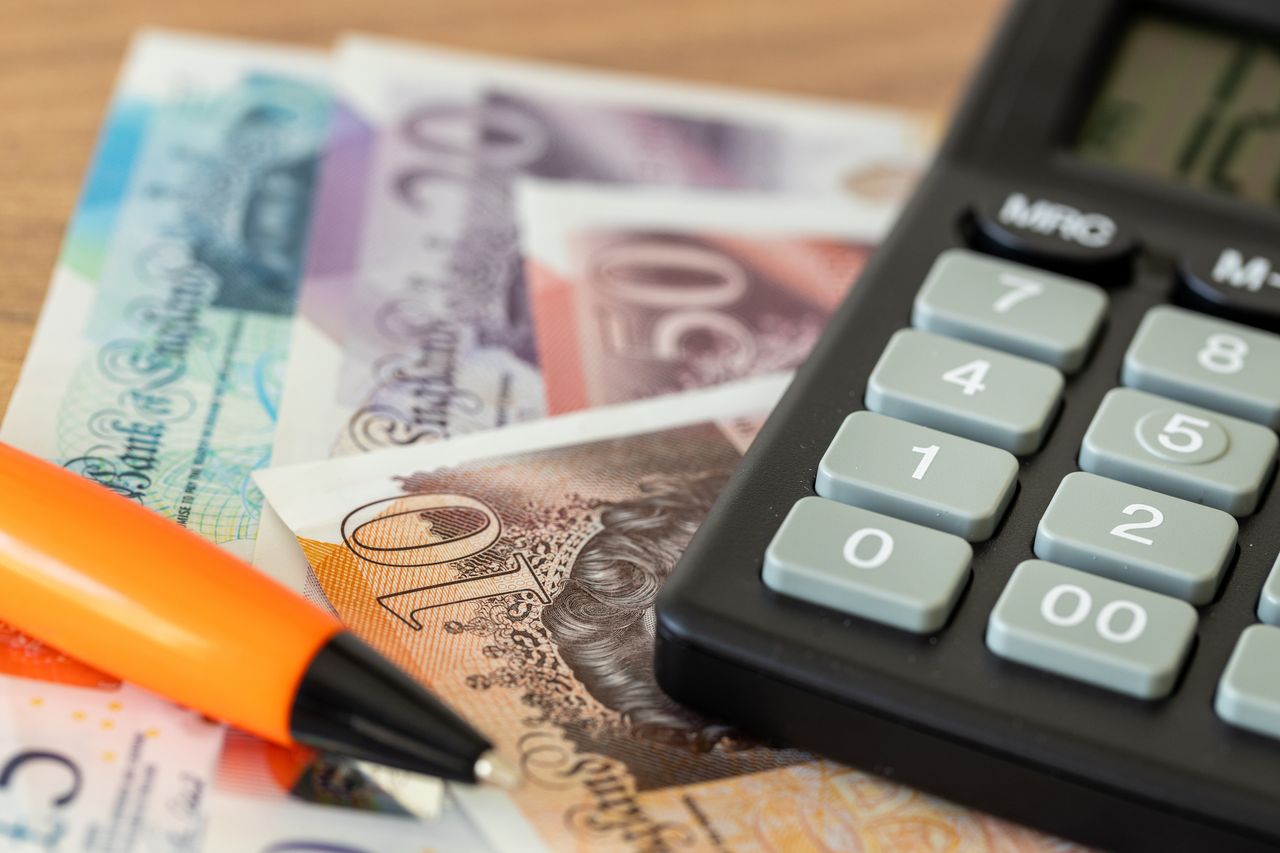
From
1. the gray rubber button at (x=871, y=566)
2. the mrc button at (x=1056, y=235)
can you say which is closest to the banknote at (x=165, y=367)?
the gray rubber button at (x=871, y=566)

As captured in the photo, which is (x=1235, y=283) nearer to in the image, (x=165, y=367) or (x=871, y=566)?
(x=871, y=566)

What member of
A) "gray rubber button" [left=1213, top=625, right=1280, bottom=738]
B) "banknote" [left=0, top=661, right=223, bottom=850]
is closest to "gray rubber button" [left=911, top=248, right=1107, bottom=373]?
"gray rubber button" [left=1213, top=625, right=1280, bottom=738]

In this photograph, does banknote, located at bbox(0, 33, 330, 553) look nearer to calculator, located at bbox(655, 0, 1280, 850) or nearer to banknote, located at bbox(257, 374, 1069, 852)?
banknote, located at bbox(257, 374, 1069, 852)

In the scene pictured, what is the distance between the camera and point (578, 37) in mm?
646

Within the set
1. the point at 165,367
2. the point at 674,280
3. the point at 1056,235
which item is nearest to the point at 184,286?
the point at 165,367

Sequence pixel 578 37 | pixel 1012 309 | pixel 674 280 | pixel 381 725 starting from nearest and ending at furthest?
pixel 381 725 < pixel 1012 309 < pixel 674 280 < pixel 578 37

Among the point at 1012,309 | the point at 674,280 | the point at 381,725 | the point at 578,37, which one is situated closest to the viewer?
the point at 381,725

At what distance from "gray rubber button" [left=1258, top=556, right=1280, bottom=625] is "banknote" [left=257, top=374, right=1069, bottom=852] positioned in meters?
0.07

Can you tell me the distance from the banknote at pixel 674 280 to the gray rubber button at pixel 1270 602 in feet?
0.61

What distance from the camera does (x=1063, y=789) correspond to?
0.32 meters

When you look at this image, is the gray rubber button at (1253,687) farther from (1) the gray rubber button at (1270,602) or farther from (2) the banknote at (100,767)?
(2) the banknote at (100,767)

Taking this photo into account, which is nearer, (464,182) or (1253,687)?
(1253,687)

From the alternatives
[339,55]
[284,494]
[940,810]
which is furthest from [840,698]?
[339,55]

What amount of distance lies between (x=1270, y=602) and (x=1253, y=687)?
3 cm
